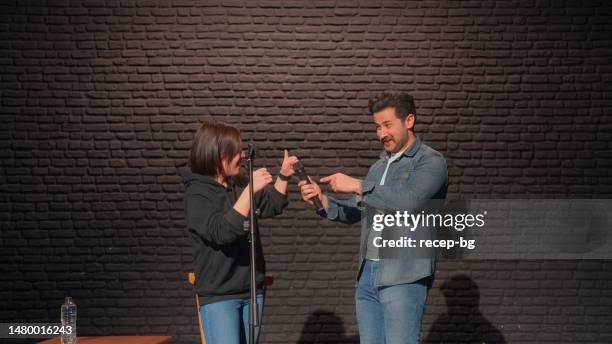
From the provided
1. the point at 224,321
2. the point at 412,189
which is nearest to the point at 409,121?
the point at 412,189

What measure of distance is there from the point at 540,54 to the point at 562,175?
3.20ft

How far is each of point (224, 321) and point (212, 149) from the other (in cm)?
70

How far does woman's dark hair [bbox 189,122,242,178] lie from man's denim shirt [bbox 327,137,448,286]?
0.59m

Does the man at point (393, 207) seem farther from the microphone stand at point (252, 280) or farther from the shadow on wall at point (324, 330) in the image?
the shadow on wall at point (324, 330)

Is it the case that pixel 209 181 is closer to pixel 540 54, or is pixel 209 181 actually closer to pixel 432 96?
pixel 432 96

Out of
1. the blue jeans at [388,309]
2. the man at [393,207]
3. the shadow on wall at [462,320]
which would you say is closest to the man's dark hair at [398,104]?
the man at [393,207]

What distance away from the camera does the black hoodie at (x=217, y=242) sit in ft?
9.50

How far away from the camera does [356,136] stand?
5875mm

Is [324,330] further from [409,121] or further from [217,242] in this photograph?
[217,242]

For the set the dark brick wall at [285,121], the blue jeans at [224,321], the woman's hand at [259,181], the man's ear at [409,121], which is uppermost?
the dark brick wall at [285,121]

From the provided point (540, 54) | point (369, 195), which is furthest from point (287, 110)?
point (369, 195)

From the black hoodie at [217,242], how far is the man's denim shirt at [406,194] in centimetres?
53

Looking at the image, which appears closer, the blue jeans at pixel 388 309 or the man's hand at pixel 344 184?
the blue jeans at pixel 388 309

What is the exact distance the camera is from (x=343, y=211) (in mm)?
3582
